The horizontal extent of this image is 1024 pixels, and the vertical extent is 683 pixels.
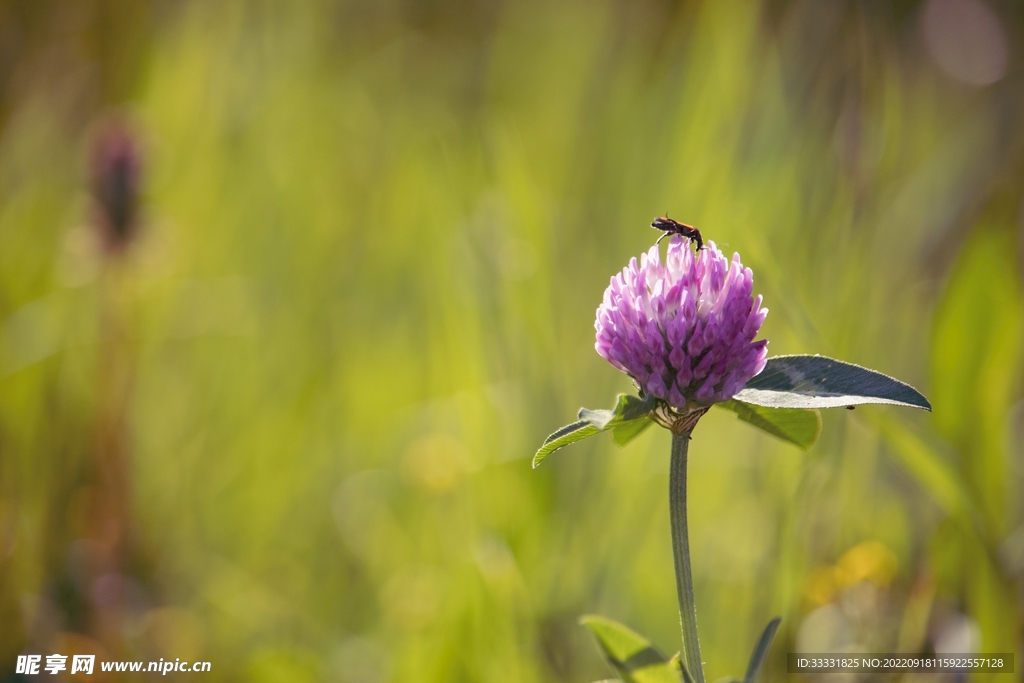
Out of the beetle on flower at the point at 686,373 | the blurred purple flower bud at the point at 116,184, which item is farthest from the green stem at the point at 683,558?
the blurred purple flower bud at the point at 116,184

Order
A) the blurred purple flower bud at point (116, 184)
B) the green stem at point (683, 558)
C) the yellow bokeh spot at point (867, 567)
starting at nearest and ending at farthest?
the green stem at point (683, 558) < the yellow bokeh spot at point (867, 567) < the blurred purple flower bud at point (116, 184)

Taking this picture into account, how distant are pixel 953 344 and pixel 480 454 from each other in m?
0.58

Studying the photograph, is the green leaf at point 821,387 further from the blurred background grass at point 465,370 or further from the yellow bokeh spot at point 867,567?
the yellow bokeh spot at point 867,567

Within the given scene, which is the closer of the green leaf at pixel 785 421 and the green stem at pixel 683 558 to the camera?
the green stem at pixel 683 558

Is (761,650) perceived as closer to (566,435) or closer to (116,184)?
(566,435)

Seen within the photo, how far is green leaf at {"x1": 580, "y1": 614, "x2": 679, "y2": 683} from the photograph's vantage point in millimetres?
502

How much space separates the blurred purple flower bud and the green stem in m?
1.19

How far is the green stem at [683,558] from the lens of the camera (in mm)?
450

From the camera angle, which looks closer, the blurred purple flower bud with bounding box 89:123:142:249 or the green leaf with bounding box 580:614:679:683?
the green leaf with bounding box 580:614:679:683

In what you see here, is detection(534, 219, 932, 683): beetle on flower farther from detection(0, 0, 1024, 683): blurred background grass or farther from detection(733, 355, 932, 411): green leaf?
detection(0, 0, 1024, 683): blurred background grass

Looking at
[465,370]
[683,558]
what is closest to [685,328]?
[683,558]

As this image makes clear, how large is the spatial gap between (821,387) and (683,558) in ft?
0.45

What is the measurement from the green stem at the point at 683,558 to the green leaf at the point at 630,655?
0.13 ft

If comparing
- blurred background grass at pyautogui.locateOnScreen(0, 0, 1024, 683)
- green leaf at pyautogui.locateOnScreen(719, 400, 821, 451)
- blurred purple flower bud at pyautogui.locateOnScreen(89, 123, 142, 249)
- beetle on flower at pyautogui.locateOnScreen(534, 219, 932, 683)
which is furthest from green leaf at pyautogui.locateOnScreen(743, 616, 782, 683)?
blurred purple flower bud at pyautogui.locateOnScreen(89, 123, 142, 249)
